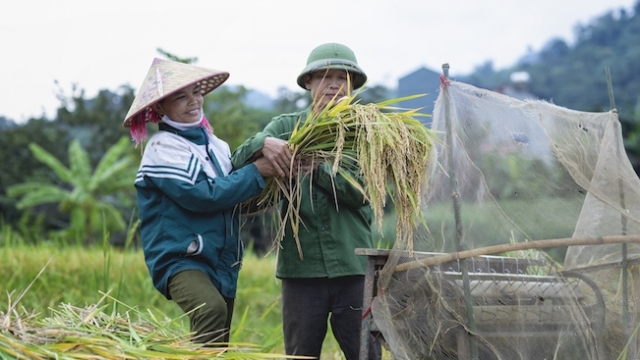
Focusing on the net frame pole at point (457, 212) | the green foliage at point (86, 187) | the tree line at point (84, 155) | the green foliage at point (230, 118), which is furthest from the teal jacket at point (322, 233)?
the green foliage at point (86, 187)

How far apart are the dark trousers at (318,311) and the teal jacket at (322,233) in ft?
0.28

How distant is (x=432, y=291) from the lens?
3.04 meters

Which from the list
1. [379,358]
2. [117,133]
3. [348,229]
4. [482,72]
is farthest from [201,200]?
[482,72]

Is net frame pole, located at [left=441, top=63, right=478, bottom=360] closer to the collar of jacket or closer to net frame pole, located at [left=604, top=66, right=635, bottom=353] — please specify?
net frame pole, located at [left=604, top=66, right=635, bottom=353]

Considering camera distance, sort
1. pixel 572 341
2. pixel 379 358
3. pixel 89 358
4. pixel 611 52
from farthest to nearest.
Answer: pixel 611 52, pixel 379 358, pixel 572 341, pixel 89 358

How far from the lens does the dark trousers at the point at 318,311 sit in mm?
3633

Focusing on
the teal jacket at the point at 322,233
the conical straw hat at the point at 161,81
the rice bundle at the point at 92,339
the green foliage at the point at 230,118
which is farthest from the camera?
the green foliage at the point at 230,118

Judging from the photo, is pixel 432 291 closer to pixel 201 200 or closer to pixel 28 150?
pixel 201 200

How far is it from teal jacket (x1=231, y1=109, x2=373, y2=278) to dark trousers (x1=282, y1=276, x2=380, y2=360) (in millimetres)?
84

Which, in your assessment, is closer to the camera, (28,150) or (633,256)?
(633,256)

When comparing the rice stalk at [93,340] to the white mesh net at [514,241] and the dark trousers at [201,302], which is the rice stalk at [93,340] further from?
the white mesh net at [514,241]

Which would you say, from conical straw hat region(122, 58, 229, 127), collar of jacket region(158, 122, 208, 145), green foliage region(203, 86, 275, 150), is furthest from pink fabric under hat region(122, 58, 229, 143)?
green foliage region(203, 86, 275, 150)

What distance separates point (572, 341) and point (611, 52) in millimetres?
55541

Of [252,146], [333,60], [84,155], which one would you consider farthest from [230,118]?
[252,146]
